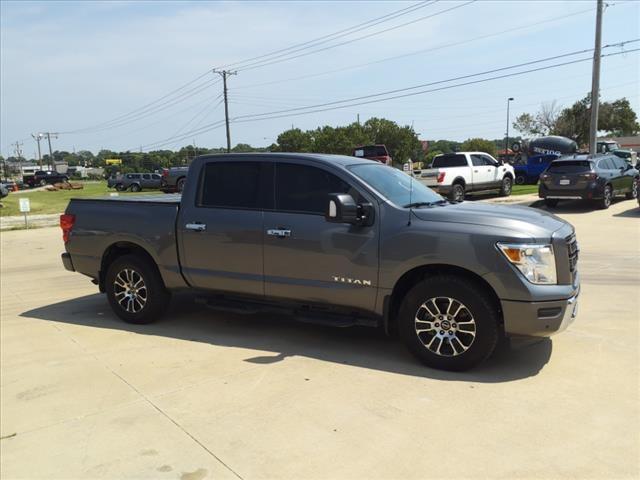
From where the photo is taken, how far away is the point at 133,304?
6.10 meters

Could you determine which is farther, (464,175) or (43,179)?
(43,179)

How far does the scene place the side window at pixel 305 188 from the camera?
4977mm

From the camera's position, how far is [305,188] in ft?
16.8

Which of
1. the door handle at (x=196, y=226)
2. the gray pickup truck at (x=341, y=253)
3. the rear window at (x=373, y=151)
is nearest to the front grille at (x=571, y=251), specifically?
the gray pickup truck at (x=341, y=253)

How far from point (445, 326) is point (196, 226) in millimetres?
2737

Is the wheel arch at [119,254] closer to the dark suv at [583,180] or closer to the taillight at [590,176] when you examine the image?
the dark suv at [583,180]

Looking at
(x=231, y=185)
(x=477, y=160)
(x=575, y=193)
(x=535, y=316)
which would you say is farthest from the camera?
(x=477, y=160)

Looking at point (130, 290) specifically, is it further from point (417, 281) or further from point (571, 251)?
point (571, 251)

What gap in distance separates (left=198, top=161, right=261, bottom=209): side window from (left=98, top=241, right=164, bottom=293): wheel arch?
38.7 inches

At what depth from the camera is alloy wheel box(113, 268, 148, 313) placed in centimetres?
604

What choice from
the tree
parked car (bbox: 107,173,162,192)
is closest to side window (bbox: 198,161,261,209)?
parked car (bbox: 107,173,162,192)

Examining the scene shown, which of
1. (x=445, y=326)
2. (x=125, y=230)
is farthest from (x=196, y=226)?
(x=445, y=326)

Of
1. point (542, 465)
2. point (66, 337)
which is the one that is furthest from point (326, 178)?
point (66, 337)

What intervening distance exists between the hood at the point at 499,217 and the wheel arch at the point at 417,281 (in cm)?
41
